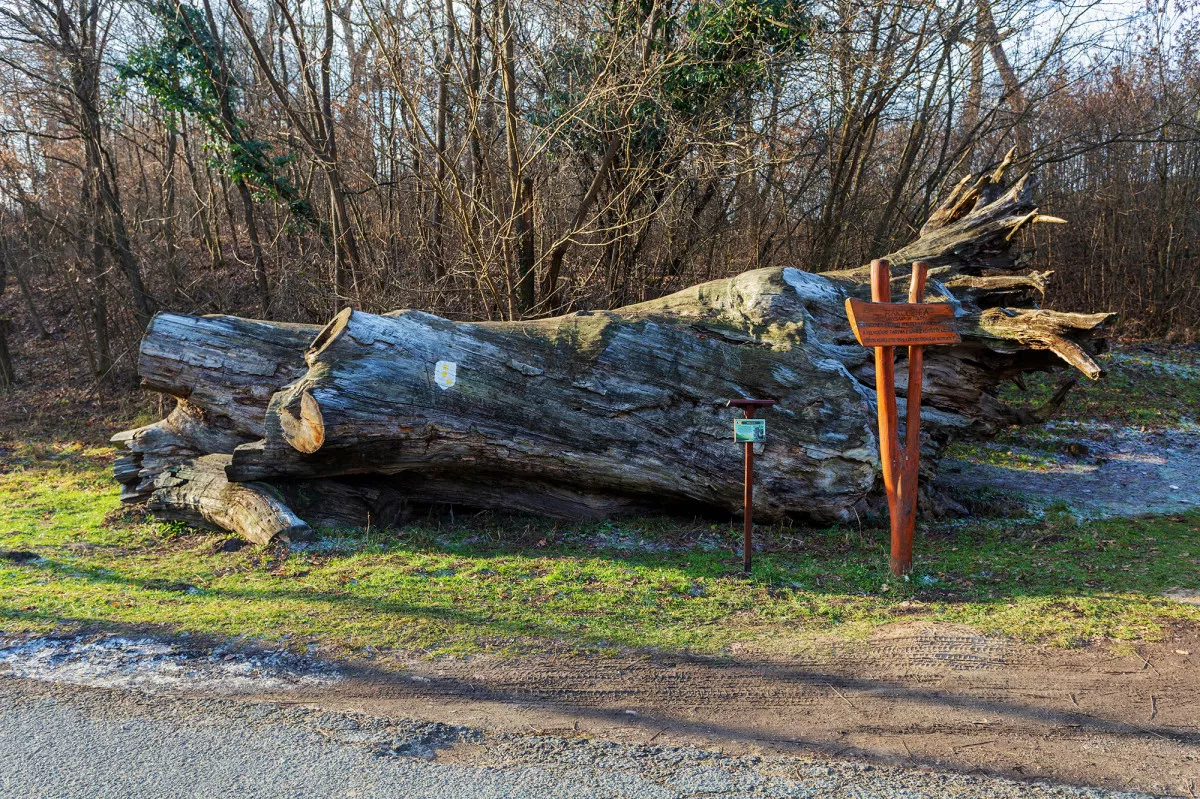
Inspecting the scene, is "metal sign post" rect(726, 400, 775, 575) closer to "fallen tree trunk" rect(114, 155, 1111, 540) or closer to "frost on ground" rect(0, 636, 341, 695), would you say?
"fallen tree trunk" rect(114, 155, 1111, 540)

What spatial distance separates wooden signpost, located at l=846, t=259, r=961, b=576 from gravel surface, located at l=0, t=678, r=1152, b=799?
2.78 metres

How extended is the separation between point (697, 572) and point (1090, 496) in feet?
17.4

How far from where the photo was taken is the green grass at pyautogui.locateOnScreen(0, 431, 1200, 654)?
17.0 ft

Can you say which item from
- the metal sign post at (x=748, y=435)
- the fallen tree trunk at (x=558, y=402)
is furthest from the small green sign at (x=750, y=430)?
the fallen tree trunk at (x=558, y=402)

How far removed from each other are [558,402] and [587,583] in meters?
2.01

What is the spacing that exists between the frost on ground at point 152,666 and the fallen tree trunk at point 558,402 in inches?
83.5

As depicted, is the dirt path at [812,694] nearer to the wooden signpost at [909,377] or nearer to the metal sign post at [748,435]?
the wooden signpost at [909,377]

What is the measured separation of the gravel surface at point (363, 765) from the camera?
3381 mm

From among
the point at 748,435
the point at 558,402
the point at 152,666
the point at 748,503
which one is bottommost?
the point at 152,666

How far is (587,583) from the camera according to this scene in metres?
6.14

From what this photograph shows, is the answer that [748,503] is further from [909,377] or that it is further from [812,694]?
→ [812,694]

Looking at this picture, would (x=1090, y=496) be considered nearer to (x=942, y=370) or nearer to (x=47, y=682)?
(x=942, y=370)

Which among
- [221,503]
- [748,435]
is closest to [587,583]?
[748,435]

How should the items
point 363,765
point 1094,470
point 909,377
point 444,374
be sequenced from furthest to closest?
point 1094,470, point 444,374, point 909,377, point 363,765
